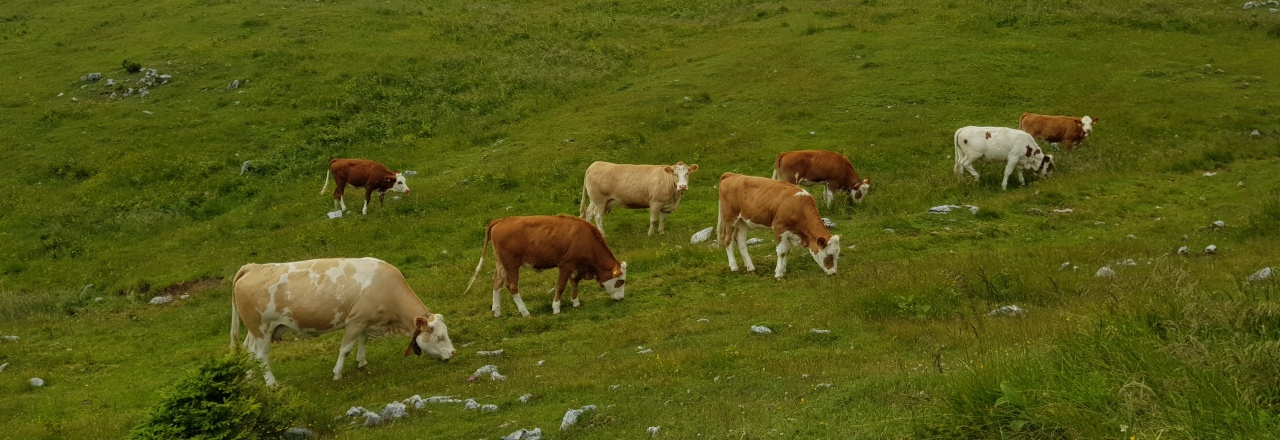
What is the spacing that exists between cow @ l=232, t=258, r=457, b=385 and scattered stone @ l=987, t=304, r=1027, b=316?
7791mm

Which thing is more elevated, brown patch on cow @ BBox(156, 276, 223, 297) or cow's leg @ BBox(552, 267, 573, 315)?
cow's leg @ BBox(552, 267, 573, 315)

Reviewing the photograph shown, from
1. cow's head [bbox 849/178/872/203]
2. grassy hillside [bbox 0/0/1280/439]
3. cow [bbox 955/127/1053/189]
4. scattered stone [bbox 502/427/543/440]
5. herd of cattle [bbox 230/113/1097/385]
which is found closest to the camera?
grassy hillside [bbox 0/0/1280/439]

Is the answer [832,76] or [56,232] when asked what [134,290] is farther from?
[832,76]

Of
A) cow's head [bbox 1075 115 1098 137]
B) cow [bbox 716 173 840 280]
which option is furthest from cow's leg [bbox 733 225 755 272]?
cow's head [bbox 1075 115 1098 137]

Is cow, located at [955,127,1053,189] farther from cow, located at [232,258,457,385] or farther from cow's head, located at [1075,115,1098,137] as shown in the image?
cow, located at [232,258,457,385]

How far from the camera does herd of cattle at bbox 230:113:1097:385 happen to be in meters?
14.7

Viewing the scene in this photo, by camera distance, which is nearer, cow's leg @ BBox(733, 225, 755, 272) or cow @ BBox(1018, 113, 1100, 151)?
cow's leg @ BBox(733, 225, 755, 272)

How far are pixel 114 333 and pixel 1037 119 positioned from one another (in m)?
24.6

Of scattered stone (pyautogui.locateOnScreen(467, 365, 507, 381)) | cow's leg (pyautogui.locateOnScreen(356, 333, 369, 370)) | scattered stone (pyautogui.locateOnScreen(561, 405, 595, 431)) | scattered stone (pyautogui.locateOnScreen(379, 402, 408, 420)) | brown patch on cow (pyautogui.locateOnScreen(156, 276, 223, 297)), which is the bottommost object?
brown patch on cow (pyautogui.locateOnScreen(156, 276, 223, 297))

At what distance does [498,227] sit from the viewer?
57.6 feet

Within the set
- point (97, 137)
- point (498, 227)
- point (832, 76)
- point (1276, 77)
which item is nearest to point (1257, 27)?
point (1276, 77)

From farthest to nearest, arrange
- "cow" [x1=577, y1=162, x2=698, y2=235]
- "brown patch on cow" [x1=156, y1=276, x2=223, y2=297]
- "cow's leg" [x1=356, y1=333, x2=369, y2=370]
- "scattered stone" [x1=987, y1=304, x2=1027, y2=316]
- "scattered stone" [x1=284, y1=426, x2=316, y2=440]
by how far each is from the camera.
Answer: "cow" [x1=577, y1=162, x2=698, y2=235] → "brown patch on cow" [x1=156, y1=276, x2=223, y2=297] → "cow's leg" [x1=356, y1=333, x2=369, y2=370] → "scattered stone" [x1=987, y1=304, x2=1027, y2=316] → "scattered stone" [x1=284, y1=426, x2=316, y2=440]

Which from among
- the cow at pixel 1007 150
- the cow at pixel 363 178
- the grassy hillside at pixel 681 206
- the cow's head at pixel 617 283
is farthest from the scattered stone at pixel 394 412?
the cow at pixel 1007 150

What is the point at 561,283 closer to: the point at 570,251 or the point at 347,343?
the point at 570,251
